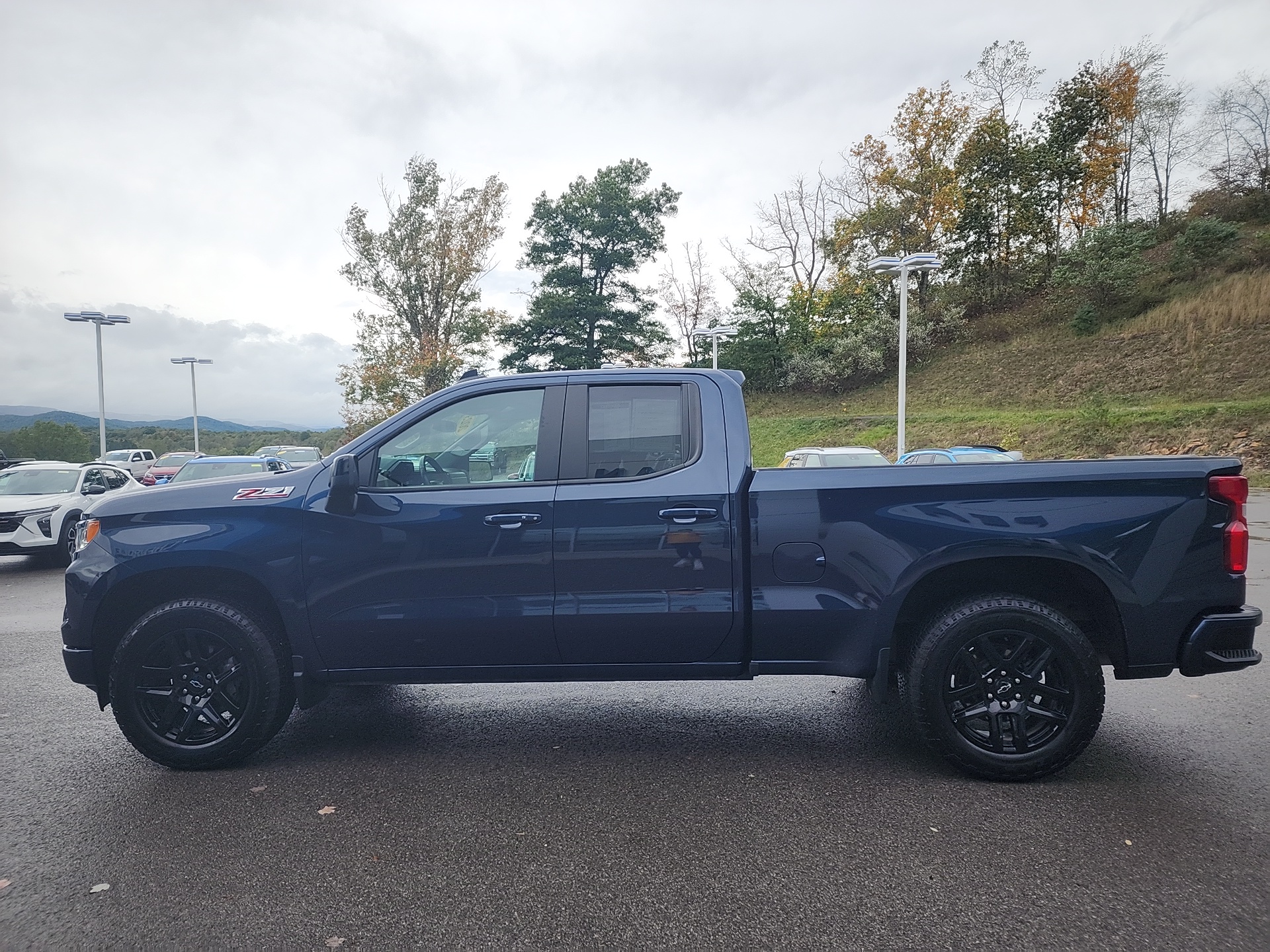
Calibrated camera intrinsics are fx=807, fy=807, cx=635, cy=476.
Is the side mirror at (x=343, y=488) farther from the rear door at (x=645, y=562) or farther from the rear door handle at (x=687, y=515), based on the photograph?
the rear door handle at (x=687, y=515)

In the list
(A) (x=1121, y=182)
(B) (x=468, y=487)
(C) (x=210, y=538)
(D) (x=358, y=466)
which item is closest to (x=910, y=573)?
(B) (x=468, y=487)

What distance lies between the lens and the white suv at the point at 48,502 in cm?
1172

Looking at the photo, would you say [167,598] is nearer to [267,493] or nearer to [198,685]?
[198,685]

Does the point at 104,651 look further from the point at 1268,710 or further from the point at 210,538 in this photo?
the point at 1268,710

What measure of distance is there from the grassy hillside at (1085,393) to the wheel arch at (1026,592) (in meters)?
19.9

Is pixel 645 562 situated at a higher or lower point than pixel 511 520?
lower

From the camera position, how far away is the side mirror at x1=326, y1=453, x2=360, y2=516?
156 inches

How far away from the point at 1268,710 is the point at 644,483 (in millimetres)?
4100

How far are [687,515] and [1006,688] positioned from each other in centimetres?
172

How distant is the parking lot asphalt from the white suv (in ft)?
27.9

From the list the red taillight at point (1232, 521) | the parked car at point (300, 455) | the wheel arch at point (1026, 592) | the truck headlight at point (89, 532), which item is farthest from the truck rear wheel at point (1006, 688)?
the parked car at point (300, 455)

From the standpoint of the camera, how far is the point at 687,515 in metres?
3.89

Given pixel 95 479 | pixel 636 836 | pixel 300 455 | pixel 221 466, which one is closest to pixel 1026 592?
pixel 636 836

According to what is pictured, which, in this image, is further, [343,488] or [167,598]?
[167,598]
